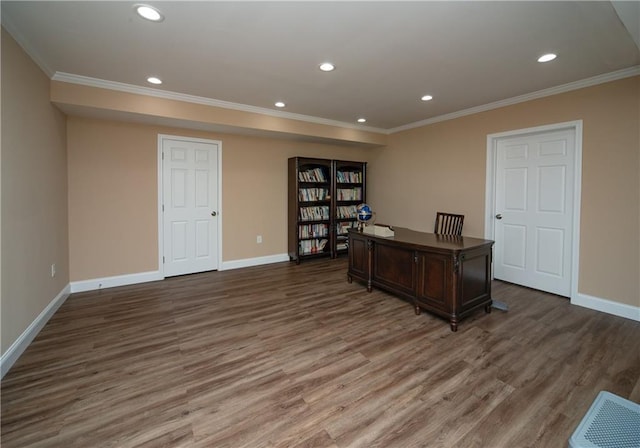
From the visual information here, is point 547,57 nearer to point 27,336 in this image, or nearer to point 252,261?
point 252,261

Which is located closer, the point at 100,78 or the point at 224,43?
the point at 224,43

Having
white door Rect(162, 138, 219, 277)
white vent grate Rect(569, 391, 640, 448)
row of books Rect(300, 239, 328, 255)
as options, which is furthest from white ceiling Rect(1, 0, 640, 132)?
row of books Rect(300, 239, 328, 255)

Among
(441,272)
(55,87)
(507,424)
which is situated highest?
(55,87)

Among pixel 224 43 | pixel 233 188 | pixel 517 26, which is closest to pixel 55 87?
pixel 224 43

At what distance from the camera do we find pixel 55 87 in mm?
3133

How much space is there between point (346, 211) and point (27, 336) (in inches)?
187

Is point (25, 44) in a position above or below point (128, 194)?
above

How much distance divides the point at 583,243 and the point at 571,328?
1091 mm

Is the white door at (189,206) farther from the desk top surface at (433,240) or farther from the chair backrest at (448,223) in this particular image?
the chair backrest at (448,223)

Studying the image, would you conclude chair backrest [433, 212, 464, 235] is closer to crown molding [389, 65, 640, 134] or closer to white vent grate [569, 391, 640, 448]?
crown molding [389, 65, 640, 134]

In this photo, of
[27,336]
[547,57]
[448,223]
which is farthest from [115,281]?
[547,57]

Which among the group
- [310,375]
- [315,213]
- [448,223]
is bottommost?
[310,375]

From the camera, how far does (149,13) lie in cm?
211

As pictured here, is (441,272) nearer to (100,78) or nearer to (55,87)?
(100,78)
